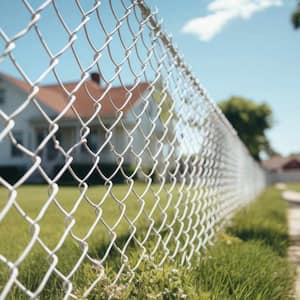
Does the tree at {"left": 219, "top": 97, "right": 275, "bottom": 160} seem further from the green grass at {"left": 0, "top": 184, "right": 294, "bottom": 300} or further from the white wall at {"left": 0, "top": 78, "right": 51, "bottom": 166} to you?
the green grass at {"left": 0, "top": 184, "right": 294, "bottom": 300}

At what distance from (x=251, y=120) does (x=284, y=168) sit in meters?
29.4

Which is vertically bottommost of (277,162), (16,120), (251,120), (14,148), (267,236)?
(267,236)

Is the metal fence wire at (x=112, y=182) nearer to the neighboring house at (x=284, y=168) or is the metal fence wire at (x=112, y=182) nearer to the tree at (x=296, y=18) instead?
the tree at (x=296, y=18)

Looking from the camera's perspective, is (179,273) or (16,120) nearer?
(179,273)

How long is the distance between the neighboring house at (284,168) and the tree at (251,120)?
13.1 metres

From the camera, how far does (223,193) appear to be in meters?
5.18

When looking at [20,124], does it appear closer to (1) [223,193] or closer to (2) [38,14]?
(1) [223,193]

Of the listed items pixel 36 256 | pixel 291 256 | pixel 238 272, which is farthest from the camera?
pixel 291 256

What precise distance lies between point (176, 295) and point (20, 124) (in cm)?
2675

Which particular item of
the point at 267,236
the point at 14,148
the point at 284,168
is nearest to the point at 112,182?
the point at 267,236

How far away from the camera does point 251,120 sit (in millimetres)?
55938

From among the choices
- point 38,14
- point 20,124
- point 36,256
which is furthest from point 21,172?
point 38,14

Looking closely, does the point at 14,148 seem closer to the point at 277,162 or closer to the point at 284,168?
the point at 284,168

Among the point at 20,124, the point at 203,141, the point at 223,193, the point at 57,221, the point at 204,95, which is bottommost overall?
the point at 57,221
